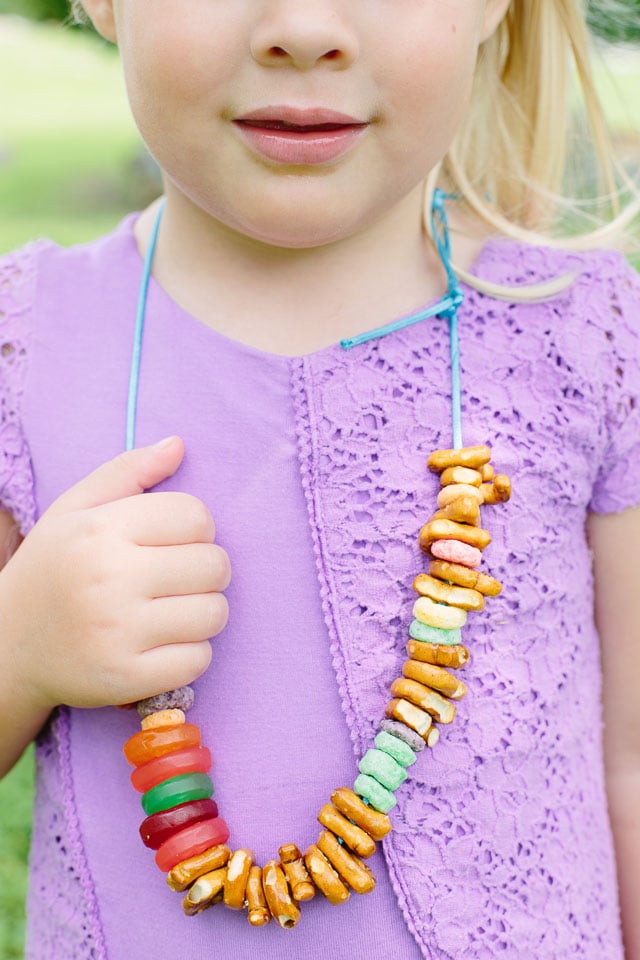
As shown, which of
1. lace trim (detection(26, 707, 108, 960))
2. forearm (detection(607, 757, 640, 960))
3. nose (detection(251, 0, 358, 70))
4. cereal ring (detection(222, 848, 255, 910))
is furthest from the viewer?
forearm (detection(607, 757, 640, 960))

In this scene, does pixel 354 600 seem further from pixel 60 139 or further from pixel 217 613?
pixel 60 139

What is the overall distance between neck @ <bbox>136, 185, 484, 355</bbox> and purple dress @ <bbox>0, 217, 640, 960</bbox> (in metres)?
0.03

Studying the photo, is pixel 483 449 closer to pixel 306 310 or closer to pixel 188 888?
pixel 306 310

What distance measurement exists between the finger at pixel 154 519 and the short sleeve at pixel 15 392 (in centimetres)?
13

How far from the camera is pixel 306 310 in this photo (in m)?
1.17

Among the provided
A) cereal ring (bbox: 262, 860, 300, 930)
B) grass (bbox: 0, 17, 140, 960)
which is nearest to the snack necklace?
cereal ring (bbox: 262, 860, 300, 930)

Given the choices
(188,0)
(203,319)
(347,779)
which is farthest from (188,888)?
(188,0)

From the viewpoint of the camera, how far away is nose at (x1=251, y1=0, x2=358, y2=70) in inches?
35.9

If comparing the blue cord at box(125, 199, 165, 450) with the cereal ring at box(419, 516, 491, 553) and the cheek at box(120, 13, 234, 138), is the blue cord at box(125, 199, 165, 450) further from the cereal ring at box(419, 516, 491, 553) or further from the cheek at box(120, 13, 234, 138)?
the cereal ring at box(419, 516, 491, 553)

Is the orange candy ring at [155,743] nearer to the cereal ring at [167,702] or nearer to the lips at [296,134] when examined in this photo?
the cereal ring at [167,702]

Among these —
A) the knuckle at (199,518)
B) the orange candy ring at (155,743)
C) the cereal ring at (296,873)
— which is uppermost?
the knuckle at (199,518)

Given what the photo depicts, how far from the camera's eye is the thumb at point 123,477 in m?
1.08

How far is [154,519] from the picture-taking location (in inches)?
41.3

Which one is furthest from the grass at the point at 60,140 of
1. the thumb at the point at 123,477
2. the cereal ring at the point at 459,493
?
the cereal ring at the point at 459,493
